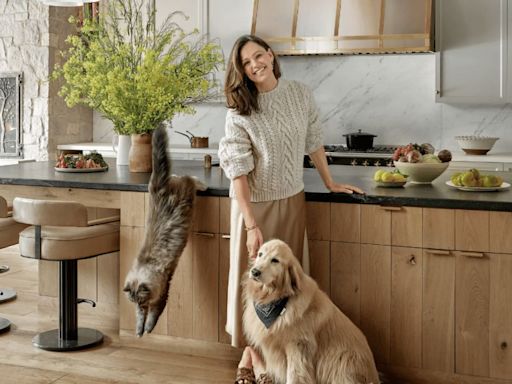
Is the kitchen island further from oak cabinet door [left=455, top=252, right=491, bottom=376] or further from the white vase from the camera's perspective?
the white vase

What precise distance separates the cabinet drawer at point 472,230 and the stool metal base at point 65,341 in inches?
77.3

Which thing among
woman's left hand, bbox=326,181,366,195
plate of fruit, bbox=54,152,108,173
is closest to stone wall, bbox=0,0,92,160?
plate of fruit, bbox=54,152,108,173

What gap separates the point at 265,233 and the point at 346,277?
463 mm

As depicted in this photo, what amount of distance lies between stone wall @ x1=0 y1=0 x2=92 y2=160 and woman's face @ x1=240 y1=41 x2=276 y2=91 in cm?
401

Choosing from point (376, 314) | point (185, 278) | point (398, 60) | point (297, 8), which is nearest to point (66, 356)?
point (185, 278)

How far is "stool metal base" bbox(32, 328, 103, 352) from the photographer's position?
375cm

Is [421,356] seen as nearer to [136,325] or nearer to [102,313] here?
[136,325]

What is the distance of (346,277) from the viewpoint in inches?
132

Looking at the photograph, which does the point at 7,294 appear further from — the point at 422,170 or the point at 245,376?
the point at 422,170

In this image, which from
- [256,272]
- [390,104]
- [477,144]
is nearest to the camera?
[256,272]

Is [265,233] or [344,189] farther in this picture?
[344,189]

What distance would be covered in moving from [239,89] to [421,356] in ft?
4.70

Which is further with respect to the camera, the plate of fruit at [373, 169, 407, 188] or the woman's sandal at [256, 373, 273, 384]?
the plate of fruit at [373, 169, 407, 188]

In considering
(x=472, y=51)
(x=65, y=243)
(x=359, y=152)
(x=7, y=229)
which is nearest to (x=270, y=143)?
(x=65, y=243)
